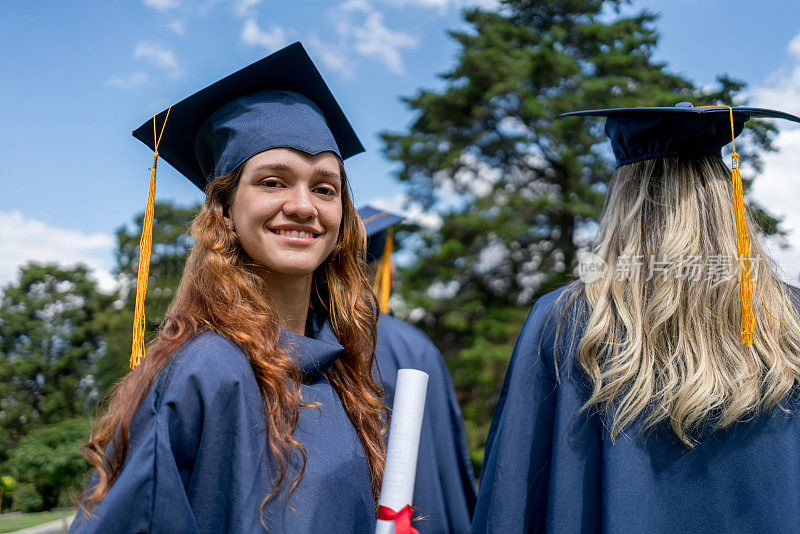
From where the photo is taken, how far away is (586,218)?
31.0 feet

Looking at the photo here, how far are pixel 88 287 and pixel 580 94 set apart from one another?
7927 mm

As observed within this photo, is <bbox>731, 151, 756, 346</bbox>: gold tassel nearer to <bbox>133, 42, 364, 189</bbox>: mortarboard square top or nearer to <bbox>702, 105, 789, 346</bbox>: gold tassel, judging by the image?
<bbox>702, 105, 789, 346</bbox>: gold tassel

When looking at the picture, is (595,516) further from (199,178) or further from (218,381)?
(199,178)

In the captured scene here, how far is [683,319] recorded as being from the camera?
185 centimetres

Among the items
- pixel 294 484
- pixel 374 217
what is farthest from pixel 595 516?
pixel 374 217

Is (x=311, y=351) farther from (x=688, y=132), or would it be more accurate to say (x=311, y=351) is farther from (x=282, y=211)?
(x=688, y=132)

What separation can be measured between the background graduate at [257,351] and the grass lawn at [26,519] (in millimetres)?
835

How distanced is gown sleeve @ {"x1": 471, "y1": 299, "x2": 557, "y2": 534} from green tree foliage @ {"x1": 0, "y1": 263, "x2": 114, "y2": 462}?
58.2 inches

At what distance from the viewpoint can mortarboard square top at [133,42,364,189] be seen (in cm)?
184

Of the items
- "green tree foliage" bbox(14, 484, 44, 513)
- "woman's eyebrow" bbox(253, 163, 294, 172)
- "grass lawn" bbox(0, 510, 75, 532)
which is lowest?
"grass lawn" bbox(0, 510, 75, 532)

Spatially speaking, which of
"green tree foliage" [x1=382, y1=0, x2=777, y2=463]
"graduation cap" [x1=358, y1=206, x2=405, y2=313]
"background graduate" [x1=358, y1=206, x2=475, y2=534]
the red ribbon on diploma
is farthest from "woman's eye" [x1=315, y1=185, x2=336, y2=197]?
"green tree foliage" [x1=382, y1=0, x2=777, y2=463]

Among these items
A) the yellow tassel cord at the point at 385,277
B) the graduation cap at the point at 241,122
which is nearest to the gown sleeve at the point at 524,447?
the graduation cap at the point at 241,122

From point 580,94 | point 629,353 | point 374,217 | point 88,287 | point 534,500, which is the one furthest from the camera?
point 580,94

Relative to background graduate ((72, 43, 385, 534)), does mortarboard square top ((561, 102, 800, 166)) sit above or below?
above
